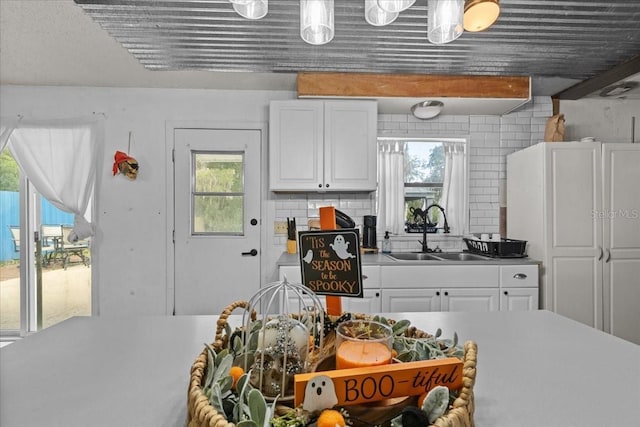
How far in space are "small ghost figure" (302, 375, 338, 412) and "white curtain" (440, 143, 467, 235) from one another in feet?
9.82

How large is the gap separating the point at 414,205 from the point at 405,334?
2505 millimetres

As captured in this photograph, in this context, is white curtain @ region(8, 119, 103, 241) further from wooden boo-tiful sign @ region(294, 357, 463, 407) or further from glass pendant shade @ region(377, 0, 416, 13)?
wooden boo-tiful sign @ region(294, 357, 463, 407)

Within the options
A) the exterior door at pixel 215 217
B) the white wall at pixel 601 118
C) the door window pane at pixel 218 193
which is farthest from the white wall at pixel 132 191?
the white wall at pixel 601 118

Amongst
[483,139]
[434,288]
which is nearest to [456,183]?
[483,139]

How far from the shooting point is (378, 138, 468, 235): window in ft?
10.4

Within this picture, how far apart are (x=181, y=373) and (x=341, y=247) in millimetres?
507

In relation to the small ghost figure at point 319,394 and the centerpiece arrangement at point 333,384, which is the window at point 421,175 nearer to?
the centerpiece arrangement at point 333,384

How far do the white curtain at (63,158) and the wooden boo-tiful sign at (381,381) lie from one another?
10.9 ft

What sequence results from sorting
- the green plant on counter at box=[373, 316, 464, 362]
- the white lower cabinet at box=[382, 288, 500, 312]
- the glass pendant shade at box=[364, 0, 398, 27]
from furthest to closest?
the white lower cabinet at box=[382, 288, 500, 312] < the glass pendant shade at box=[364, 0, 398, 27] < the green plant on counter at box=[373, 316, 464, 362]

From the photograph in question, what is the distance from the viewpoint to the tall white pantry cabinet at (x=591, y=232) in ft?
8.46

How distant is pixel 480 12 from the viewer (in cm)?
101

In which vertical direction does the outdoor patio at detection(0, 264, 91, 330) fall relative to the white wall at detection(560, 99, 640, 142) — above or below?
below

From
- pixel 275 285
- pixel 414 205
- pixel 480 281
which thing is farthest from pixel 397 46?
pixel 275 285

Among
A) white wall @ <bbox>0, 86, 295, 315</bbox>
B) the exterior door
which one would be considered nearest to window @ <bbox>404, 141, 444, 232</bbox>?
the exterior door
